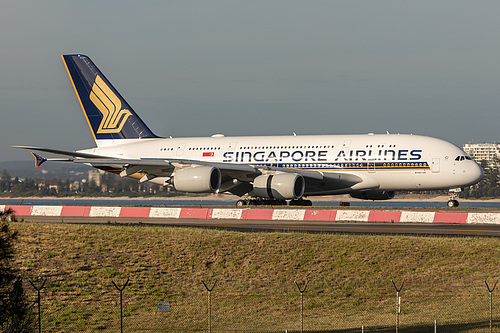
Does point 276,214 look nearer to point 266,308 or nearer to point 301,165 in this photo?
point 301,165

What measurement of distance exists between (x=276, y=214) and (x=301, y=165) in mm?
10151

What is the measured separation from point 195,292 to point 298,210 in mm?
16322

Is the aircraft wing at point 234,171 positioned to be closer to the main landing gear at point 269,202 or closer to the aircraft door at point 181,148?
the main landing gear at point 269,202

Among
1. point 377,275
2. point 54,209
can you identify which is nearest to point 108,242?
point 377,275

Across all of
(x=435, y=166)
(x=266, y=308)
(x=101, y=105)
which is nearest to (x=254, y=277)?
(x=266, y=308)

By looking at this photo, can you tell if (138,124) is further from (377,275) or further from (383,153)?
(377,275)

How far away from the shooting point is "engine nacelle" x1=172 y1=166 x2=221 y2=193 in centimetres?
4438

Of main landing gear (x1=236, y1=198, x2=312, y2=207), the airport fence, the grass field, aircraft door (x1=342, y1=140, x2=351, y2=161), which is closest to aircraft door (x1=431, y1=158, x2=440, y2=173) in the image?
aircraft door (x1=342, y1=140, x2=351, y2=161)

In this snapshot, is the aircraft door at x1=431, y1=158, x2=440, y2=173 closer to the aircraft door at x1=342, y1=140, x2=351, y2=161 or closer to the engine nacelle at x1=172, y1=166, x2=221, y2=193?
the aircraft door at x1=342, y1=140, x2=351, y2=161

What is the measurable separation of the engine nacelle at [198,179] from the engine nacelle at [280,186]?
108 inches

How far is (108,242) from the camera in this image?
2758cm

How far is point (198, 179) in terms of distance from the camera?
1754 inches

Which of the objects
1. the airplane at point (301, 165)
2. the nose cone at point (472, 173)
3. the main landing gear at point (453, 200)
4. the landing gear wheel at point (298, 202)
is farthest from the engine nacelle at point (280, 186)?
the nose cone at point (472, 173)

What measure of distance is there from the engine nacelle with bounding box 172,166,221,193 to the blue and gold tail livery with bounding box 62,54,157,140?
1232cm
